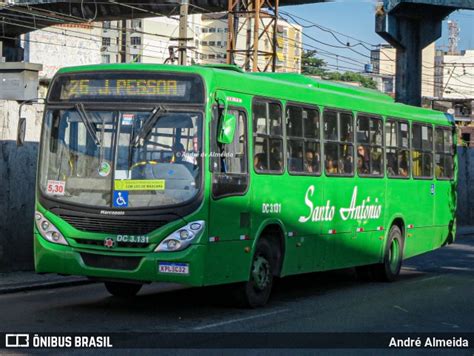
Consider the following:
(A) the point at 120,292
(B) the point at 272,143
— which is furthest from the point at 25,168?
(B) the point at 272,143

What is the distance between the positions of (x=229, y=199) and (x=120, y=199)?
1.41 metres

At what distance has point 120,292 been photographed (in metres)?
13.6

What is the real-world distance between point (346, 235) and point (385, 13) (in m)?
17.1

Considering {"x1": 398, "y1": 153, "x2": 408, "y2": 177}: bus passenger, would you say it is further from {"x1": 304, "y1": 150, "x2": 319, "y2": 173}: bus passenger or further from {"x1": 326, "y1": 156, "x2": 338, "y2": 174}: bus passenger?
{"x1": 304, "y1": 150, "x2": 319, "y2": 173}: bus passenger

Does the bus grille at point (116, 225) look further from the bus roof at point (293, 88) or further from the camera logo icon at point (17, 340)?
the camera logo icon at point (17, 340)

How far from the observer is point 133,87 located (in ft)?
38.2

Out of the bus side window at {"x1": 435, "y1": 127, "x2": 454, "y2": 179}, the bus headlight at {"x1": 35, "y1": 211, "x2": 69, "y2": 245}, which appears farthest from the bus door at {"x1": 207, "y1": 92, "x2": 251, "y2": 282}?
the bus side window at {"x1": 435, "y1": 127, "x2": 454, "y2": 179}

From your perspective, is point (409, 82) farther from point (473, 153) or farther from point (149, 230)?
point (149, 230)

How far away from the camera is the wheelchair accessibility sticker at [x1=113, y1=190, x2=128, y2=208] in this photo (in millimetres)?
11359

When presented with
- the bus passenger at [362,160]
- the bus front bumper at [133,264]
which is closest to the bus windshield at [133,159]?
the bus front bumper at [133,264]

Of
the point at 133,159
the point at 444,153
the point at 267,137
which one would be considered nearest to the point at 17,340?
the point at 133,159

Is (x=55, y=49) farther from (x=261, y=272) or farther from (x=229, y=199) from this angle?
(x=229, y=199)

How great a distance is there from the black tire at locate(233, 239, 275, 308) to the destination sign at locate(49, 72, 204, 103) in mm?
2442

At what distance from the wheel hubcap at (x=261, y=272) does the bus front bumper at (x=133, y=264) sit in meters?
1.54
